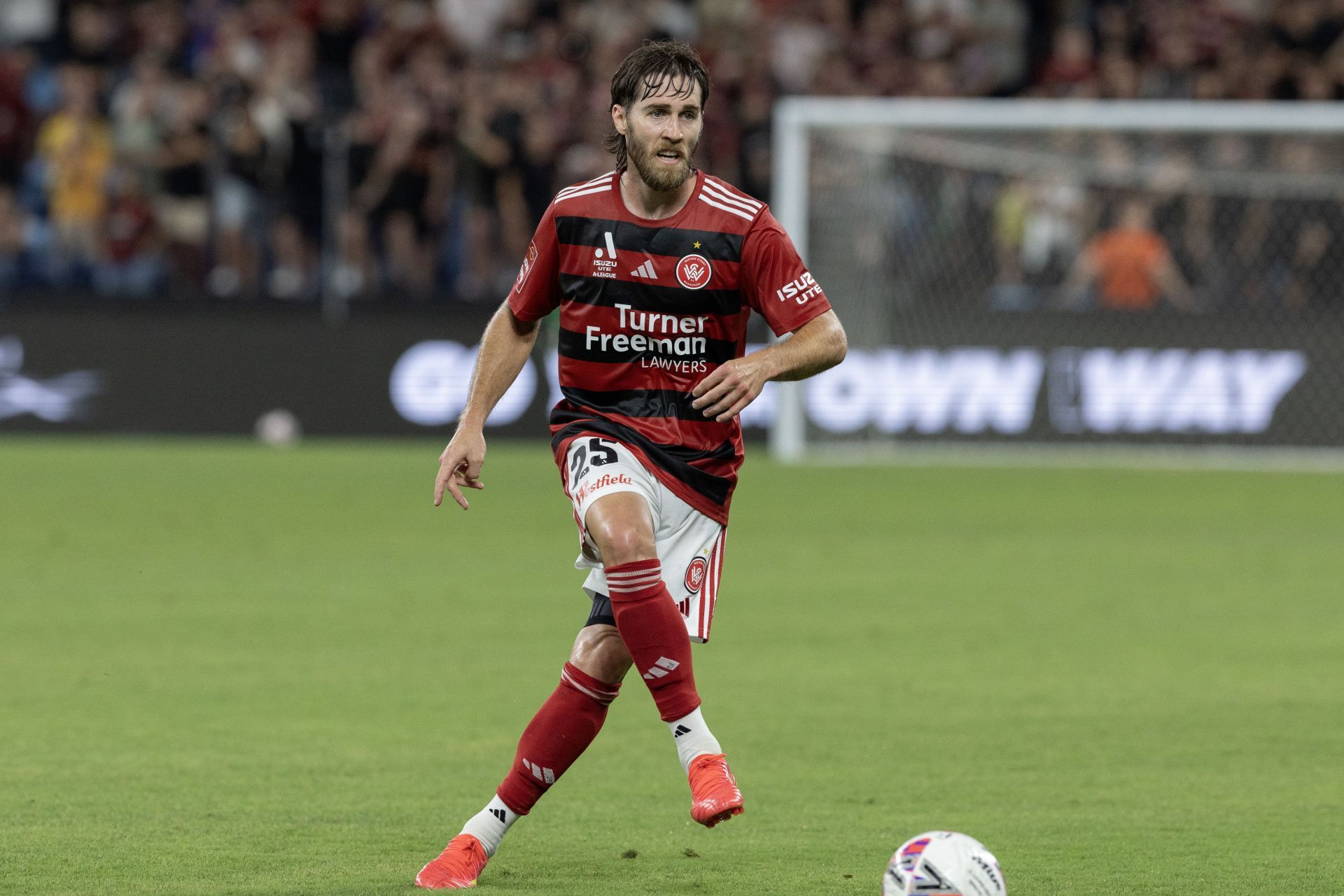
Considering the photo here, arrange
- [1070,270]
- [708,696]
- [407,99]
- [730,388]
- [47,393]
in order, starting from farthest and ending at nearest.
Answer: [47,393]
[407,99]
[1070,270]
[708,696]
[730,388]

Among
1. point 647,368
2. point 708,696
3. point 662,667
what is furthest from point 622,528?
point 708,696

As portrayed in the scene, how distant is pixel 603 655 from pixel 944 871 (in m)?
1.15

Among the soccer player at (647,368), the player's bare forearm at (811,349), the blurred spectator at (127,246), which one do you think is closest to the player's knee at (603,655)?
the soccer player at (647,368)

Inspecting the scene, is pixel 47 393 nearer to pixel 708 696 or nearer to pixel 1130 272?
pixel 1130 272

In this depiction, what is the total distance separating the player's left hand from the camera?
4.76 meters

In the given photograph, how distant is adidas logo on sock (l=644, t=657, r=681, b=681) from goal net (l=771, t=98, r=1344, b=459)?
12.4 metres

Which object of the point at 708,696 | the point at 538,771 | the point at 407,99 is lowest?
the point at 708,696

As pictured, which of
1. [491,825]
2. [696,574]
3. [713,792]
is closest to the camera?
[713,792]

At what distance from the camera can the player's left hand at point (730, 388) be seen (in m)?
4.76

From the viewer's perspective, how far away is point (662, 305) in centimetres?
505

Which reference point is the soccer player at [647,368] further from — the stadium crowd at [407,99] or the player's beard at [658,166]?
the stadium crowd at [407,99]

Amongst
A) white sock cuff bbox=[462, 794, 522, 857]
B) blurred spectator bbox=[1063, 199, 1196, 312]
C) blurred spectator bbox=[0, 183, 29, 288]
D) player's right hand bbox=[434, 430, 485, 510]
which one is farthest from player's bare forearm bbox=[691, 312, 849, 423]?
blurred spectator bbox=[0, 183, 29, 288]

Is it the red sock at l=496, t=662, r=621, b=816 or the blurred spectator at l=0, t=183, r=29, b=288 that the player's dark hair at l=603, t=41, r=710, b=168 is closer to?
the red sock at l=496, t=662, r=621, b=816

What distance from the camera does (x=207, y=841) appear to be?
17.6 feet
